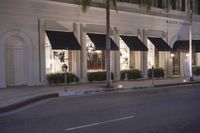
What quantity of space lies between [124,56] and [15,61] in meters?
10.7

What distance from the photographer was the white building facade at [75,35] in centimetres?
2536

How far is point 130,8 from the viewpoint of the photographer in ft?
108

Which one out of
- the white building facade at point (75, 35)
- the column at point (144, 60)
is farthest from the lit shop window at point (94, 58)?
the column at point (144, 60)

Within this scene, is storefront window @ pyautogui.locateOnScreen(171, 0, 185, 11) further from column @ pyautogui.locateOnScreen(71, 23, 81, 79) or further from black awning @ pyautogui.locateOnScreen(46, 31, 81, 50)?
black awning @ pyautogui.locateOnScreen(46, 31, 81, 50)

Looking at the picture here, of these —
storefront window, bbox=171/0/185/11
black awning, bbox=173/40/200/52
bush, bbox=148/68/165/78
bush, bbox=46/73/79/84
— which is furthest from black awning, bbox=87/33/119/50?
storefront window, bbox=171/0/185/11

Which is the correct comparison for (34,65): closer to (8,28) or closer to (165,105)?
(8,28)

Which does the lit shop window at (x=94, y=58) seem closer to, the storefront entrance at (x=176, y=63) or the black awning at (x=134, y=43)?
the black awning at (x=134, y=43)

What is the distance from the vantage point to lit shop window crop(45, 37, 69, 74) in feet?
90.6

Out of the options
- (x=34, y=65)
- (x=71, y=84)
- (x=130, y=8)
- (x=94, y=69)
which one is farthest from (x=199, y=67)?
(x=34, y=65)

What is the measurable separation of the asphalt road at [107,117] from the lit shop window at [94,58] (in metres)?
12.1

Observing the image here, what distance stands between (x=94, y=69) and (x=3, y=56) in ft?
27.1

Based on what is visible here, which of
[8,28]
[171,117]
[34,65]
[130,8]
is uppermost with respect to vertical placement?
[130,8]

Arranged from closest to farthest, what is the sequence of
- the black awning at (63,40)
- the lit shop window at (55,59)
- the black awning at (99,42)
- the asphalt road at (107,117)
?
the asphalt road at (107,117)
the black awning at (63,40)
the lit shop window at (55,59)
the black awning at (99,42)

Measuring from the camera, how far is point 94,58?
1216 inches
